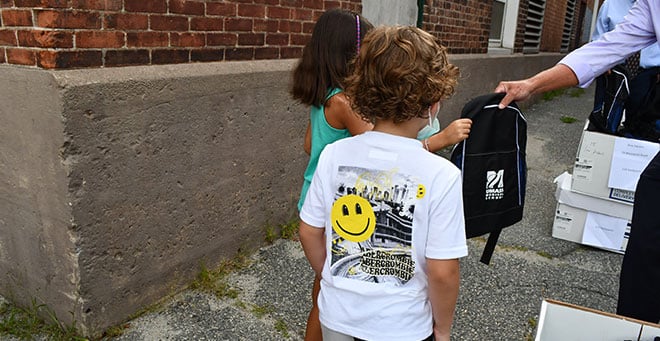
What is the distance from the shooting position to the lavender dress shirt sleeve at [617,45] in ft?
8.39

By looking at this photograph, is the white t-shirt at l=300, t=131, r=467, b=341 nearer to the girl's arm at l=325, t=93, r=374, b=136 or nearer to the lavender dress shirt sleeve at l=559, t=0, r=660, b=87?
the girl's arm at l=325, t=93, r=374, b=136

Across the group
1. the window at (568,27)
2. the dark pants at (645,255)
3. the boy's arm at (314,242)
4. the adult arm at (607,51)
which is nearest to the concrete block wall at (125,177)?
the boy's arm at (314,242)

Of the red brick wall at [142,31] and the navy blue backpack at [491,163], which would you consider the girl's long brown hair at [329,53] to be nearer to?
the navy blue backpack at [491,163]

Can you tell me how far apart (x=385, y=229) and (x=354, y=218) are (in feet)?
0.31

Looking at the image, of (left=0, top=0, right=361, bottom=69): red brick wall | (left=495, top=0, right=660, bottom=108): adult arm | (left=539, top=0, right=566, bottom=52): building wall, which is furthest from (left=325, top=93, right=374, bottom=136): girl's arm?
(left=539, top=0, right=566, bottom=52): building wall

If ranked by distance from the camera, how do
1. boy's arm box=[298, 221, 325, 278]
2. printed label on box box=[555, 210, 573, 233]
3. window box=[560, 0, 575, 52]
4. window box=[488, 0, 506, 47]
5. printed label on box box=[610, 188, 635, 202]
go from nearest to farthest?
boy's arm box=[298, 221, 325, 278], printed label on box box=[610, 188, 635, 202], printed label on box box=[555, 210, 573, 233], window box=[488, 0, 506, 47], window box=[560, 0, 575, 52]

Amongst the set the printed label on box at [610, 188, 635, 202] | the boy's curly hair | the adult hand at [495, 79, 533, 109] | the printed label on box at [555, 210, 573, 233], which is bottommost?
the printed label on box at [555, 210, 573, 233]

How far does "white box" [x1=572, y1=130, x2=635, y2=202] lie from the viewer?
391cm

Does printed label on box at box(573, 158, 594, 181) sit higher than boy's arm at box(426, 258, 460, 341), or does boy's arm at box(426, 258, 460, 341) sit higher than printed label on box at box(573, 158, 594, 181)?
boy's arm at box(426, 258, 460, 341)

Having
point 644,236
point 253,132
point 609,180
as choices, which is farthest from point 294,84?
point 609,180

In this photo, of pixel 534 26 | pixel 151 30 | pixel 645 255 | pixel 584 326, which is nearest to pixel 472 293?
pixel 645 255

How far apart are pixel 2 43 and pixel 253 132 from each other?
4.58 ft

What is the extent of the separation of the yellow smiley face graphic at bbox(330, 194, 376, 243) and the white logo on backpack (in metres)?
0.90

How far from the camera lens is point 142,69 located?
2.62 meters
